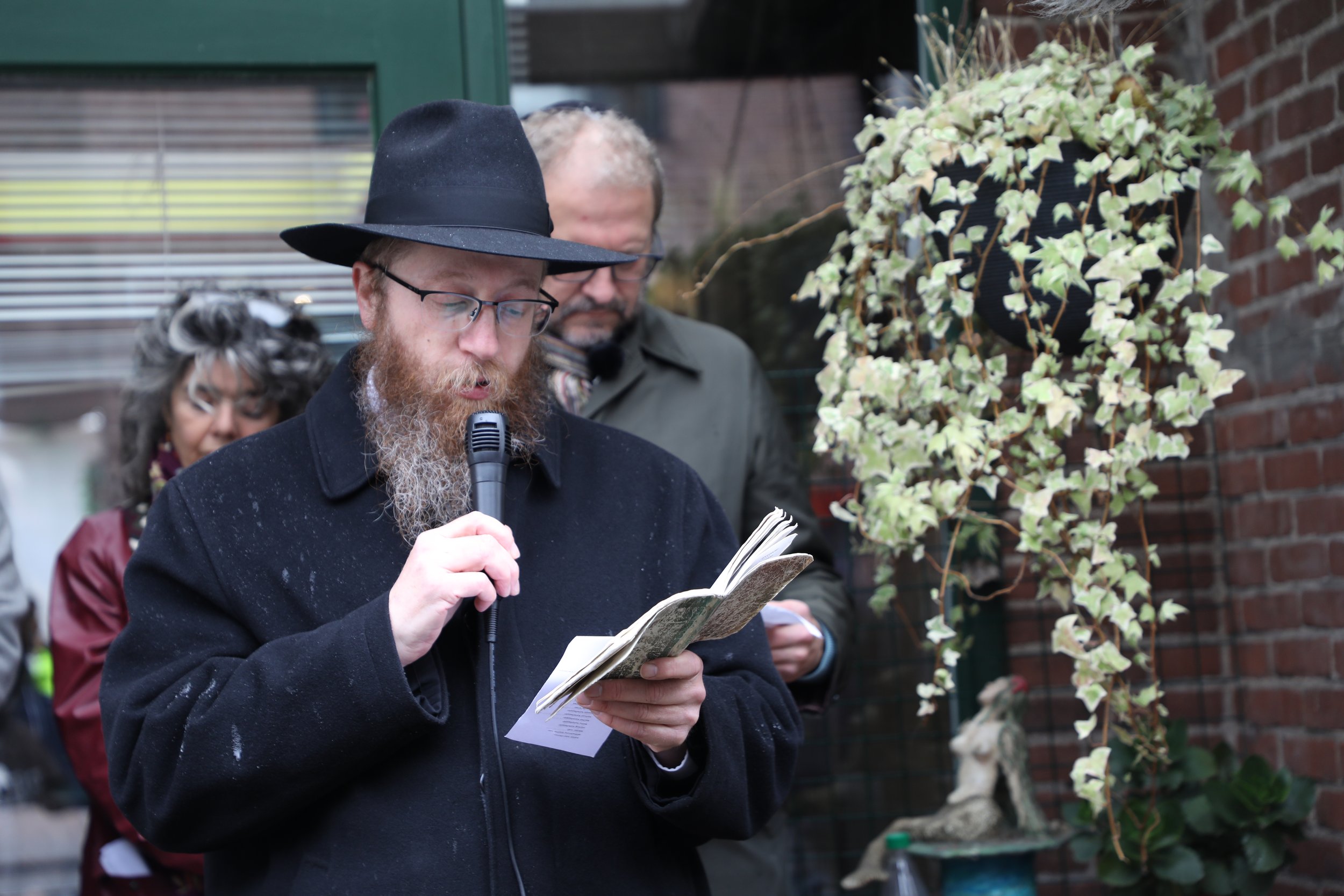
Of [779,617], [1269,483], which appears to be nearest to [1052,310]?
[779,617]

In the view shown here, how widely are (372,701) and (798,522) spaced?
52.4 inches

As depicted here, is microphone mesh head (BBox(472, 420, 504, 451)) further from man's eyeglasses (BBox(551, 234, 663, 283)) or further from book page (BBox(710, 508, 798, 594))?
man's eyeglasses (BBox(551, 234, 663, 283))

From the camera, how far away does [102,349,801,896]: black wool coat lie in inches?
62.9

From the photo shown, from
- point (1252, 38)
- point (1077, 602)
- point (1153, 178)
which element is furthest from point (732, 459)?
point (1252, 38)

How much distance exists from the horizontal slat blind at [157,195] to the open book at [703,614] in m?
2.06

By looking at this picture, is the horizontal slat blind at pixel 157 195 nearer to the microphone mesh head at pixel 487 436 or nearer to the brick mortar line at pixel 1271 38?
the microphone mesh head at pixel 487 436

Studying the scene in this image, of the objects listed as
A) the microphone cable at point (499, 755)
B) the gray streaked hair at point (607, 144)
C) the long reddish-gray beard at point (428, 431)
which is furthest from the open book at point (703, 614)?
the gray streaked hair at point (607, 144)

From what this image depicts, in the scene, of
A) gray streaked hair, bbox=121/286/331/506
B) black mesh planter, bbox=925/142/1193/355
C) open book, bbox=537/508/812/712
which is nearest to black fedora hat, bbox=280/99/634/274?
open book, bbox=537/508/812/712

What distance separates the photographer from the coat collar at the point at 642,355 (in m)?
2.69

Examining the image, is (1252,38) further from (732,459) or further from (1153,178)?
(732,459)

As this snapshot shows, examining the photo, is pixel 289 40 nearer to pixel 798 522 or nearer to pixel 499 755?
pixel 798 522

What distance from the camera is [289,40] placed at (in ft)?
10.4

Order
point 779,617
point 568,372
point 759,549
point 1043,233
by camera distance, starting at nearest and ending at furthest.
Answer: point 759,549, point 779,617, point 1043,233, point 568,372

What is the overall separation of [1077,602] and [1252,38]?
166 cm
